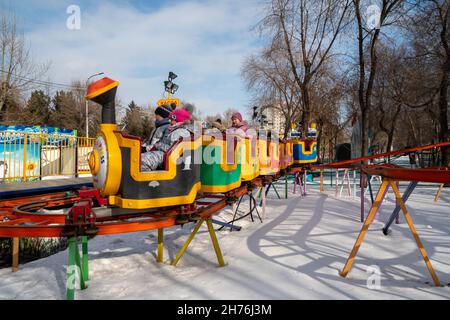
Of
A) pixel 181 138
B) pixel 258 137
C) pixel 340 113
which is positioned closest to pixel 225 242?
pixel 258 137

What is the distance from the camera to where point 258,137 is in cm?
605

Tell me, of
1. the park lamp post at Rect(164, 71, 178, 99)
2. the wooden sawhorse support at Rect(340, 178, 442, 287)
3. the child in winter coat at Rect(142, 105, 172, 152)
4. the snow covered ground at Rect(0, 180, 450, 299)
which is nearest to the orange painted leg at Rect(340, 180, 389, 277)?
the wooden sawhorse support at Rect(340, 178, 442, 287)

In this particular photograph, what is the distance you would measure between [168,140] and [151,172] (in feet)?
2.01

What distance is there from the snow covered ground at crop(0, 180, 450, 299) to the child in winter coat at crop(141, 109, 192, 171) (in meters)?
1.25

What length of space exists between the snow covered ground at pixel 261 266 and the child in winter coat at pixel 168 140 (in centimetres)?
125

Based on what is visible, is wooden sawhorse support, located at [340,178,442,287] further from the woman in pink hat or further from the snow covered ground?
the woman in pink hat

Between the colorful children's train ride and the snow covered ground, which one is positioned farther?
the snow covered ground

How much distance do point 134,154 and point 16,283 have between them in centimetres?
211

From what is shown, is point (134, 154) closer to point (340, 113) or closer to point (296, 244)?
point (296, 244)

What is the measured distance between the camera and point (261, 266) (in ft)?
12.8

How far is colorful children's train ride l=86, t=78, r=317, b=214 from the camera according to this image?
2934 mm

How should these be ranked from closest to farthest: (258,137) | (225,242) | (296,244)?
(296,244), (225,242), (258,137)

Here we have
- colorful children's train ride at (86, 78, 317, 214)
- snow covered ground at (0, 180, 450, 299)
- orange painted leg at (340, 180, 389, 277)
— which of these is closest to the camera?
colorful children's train ride at (86, 78, 317, 214)

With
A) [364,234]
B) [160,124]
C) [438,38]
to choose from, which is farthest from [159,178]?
[438,38]
